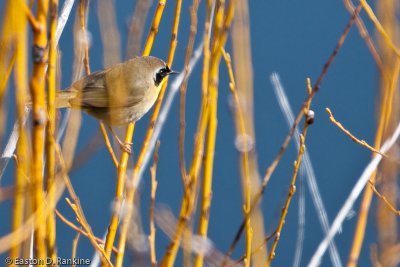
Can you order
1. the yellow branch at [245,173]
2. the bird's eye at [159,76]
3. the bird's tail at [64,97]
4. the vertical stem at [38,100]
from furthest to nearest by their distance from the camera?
the bird's eye at [159,76] → the bird's tail at [64,97] → the yellow branch at [245,173] → the vertical stem at [38,100]

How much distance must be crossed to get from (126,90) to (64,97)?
0.36m

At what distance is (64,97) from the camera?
2826 mm

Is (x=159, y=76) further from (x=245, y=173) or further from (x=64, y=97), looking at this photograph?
(x=245, y=173)

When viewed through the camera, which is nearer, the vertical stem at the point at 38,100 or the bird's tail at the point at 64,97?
the vertical stem at the point at 38,100

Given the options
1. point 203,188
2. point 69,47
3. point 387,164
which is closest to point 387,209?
point 387,164

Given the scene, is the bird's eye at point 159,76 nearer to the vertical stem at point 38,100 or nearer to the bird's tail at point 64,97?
the bird's tail at point 64,97

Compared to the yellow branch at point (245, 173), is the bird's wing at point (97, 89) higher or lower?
lower

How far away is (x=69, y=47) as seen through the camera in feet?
13.4

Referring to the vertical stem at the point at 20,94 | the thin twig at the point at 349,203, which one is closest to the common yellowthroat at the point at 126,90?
the thin twig at the point at 349,203

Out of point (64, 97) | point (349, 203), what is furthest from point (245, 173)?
point (64, 97)

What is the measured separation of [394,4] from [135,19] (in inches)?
23.2

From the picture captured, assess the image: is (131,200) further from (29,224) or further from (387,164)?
(387,164)

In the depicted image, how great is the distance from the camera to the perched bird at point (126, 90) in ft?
9.27

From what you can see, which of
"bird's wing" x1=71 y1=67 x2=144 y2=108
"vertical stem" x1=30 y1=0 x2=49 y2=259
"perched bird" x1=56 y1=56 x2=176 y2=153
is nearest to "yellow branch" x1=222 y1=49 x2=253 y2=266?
"vertical stem" x1=30 y1=0 x2=49 y2=259
